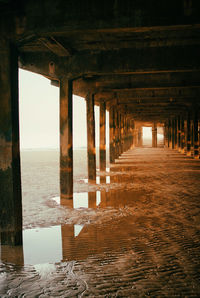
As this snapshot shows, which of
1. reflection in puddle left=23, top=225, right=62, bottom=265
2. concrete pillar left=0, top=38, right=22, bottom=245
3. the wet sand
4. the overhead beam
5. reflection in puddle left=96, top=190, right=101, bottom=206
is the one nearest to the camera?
the wet sand

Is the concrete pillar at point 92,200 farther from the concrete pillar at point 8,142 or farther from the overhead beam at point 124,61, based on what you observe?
the overhead beam at point 124,61

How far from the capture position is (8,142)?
523 centimetres

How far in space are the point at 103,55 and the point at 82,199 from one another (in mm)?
4263

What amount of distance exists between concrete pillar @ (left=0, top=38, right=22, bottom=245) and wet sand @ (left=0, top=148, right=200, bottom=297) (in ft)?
1.84

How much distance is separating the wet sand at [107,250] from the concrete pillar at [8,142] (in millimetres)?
561

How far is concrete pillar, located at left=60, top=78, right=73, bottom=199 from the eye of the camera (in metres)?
8.95

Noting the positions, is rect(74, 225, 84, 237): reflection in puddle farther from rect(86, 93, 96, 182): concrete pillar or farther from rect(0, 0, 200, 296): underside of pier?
rect(86, 93, 96, 182): concrete pillar

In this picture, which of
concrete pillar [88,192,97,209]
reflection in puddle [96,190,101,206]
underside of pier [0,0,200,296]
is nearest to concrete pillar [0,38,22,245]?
underside of pier [0,0,200,296]

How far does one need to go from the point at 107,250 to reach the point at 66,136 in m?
4.90

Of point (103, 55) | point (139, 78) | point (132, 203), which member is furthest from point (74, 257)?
point (139, 78)

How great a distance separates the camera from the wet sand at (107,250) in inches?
142

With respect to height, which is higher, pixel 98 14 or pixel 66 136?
pixel 98 14

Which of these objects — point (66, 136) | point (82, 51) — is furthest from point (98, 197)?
point (82, 51)

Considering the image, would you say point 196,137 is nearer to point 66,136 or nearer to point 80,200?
point 66,136
